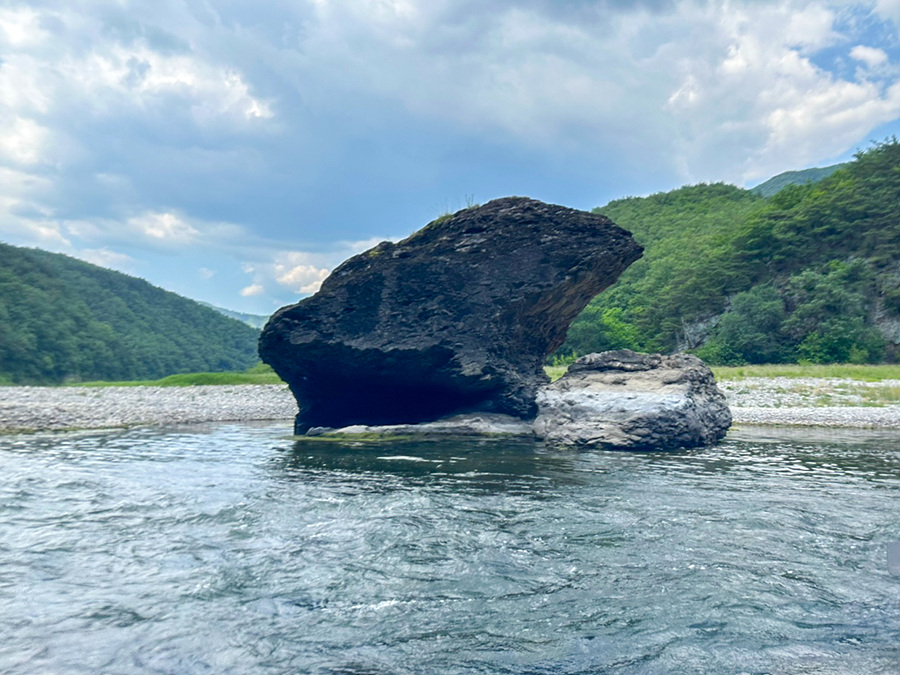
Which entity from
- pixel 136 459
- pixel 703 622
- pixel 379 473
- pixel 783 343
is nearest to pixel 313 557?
pixel 703 622

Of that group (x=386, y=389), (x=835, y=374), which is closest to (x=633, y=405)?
(x=386, y=389)

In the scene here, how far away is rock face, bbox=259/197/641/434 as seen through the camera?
18.7m

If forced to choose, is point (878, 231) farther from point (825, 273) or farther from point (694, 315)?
point (694, 315)

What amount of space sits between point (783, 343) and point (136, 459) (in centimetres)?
5351

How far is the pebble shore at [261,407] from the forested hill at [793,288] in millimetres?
21231

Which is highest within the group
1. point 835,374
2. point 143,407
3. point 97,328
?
point 97,328

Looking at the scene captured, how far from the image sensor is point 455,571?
6574mm

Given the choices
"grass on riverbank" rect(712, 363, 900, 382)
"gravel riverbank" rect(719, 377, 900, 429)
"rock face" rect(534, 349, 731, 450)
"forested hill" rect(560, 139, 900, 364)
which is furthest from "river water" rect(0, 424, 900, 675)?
"forested hill" rect(560, 139, 900, 364)

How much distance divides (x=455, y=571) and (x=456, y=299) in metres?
13.2

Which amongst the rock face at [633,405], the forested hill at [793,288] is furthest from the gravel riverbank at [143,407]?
the forested hill at [793,288]

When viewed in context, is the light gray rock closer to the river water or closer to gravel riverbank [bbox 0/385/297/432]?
the river water

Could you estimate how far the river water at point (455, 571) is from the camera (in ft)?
15.3

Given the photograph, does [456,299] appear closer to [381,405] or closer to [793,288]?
[381,405]

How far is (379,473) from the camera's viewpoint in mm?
12586
